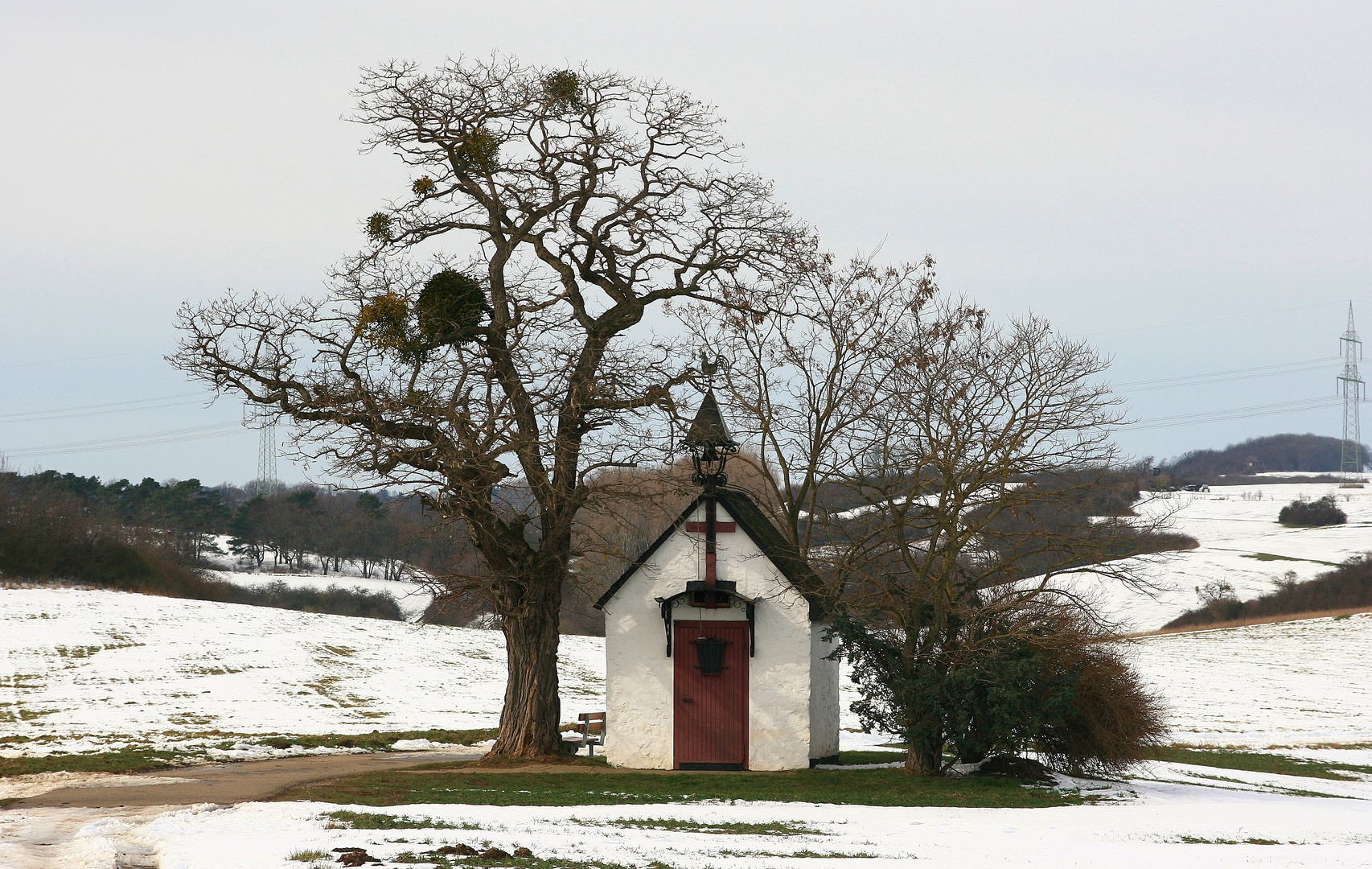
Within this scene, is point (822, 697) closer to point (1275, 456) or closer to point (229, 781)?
point (229, 781)

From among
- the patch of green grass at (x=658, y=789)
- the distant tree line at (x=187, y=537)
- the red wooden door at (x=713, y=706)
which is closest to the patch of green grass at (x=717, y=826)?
the patch of green grass at (x=658, y=789)

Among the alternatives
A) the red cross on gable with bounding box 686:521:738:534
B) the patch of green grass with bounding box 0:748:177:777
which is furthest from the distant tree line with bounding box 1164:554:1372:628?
the patch of green grass with bounding box 0:748:177:777

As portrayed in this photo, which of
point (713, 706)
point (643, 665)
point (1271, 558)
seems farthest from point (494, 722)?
point (1271, 558)

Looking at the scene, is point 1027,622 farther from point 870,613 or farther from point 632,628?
point 632,628

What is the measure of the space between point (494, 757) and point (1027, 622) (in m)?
10.0

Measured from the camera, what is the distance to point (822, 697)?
69.5 feet

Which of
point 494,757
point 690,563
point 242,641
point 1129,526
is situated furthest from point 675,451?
point 242,641

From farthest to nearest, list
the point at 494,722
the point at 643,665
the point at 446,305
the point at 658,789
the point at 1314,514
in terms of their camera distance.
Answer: the point at 1314,514
the point at 494,722
the point at 643,665
the point at 446,305
the point at 658,789

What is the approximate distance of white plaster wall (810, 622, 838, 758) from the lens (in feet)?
67.1

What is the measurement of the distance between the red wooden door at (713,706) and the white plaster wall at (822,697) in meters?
1.21

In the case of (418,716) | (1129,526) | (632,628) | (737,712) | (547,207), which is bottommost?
(418,716)

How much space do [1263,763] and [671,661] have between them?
14.7 metres

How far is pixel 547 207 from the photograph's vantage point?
22094 millimetres

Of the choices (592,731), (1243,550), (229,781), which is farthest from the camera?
(1243,550)
